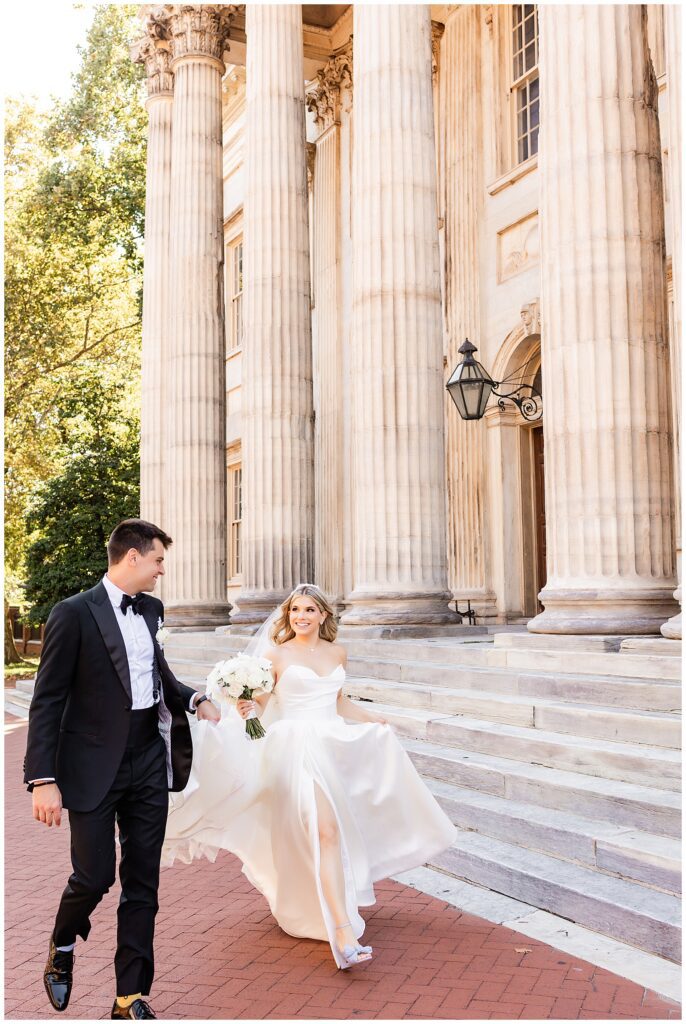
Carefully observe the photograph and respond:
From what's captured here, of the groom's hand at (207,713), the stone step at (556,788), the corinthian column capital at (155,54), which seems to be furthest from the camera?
the corinthian column capital at (155,54)

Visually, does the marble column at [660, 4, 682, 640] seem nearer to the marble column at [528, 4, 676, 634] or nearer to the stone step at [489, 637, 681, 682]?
the stone step at [489, 637, 681, 682]

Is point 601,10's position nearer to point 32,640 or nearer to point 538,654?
point 538,654

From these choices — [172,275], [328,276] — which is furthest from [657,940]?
[328,276]

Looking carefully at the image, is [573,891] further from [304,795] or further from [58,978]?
[58,978]

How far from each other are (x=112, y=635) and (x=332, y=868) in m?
1.60

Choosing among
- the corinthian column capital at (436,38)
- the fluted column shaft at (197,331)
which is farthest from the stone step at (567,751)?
the corinthian column capital at (436,38)

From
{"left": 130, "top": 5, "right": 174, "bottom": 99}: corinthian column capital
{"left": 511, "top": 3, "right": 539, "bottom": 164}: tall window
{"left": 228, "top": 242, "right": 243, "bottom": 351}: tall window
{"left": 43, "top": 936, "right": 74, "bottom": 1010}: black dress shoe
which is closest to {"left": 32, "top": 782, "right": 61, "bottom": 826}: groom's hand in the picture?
{"left": 43, "top": 936, "right": 74, "bottom": 1010}: black dress shoe

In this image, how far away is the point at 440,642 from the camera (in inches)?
415

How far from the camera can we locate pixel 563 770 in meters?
6.36

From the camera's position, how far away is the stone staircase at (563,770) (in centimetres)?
493

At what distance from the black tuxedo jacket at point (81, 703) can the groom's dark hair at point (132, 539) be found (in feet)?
0.59

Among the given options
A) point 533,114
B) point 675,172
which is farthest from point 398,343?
point 533,114

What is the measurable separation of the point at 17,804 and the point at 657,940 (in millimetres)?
7338

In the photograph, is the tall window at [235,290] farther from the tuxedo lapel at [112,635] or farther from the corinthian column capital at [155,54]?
the tuxedo lapel at [112,635]
